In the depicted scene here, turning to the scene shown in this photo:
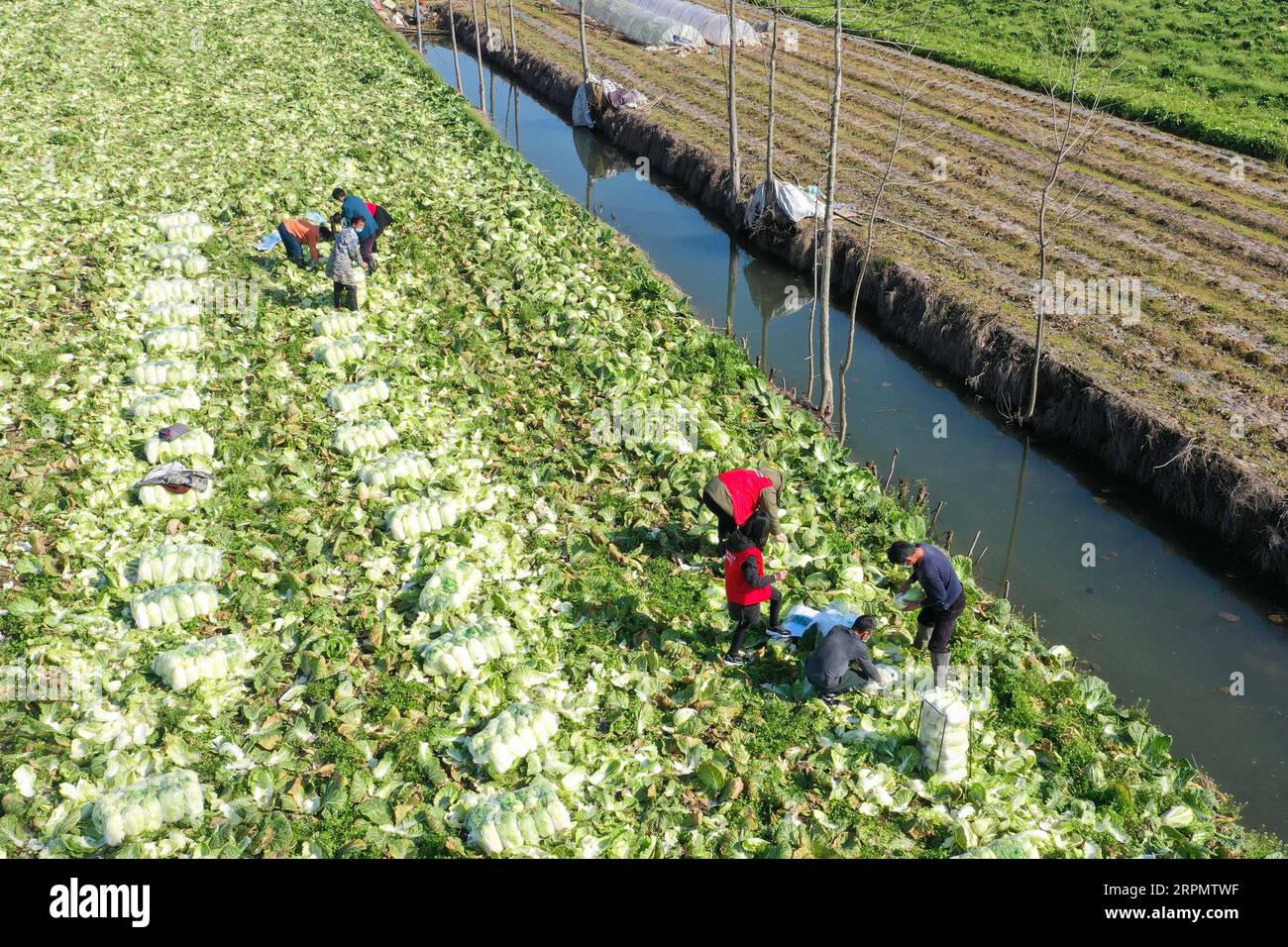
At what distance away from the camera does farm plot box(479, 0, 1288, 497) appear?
17.4 m

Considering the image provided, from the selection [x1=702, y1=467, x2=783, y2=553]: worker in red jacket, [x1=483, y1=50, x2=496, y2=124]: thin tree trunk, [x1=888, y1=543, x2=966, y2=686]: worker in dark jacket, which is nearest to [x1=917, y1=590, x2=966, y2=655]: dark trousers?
[x1=888, y1=543, x2=966, y2=686]: worker in dark jacket

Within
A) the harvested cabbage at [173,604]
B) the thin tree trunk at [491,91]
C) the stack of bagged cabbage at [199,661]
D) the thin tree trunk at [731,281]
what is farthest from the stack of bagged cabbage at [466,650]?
the thin tree trunk at [491,91]

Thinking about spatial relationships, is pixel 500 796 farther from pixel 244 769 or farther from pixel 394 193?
pixel 394 193

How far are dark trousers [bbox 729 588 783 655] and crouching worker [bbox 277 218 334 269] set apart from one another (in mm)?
11830

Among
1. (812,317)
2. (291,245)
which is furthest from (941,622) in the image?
(291,245)

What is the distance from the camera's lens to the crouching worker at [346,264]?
55.9 ft

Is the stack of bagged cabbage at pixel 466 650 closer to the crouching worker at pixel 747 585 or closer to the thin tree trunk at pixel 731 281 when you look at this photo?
the crouching worker at pixel 747 585

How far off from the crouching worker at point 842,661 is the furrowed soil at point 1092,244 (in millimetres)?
8007

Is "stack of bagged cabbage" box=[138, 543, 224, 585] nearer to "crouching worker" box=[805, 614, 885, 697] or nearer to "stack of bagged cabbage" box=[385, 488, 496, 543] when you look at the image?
"stack of bagged cabbage" box=[385, 488, 496, 543]

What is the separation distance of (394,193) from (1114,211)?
17.4 meters

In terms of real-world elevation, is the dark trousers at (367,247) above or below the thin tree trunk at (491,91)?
below

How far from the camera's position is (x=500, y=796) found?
354 inches
